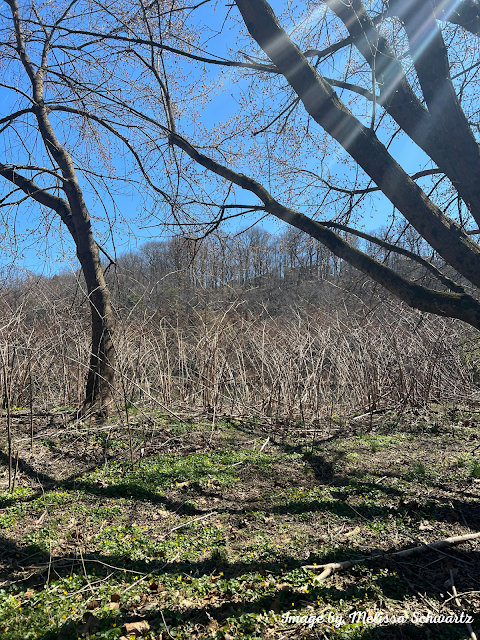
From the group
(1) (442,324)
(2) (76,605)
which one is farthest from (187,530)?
(1) (442,324)

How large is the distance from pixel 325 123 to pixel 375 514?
2.95m

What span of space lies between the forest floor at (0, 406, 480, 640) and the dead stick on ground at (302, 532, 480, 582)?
22 millimetres

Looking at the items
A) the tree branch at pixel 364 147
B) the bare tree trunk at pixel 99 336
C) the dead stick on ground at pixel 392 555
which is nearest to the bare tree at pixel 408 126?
the tree branch at pixel 364 147

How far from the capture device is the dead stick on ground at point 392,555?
7.69 ft

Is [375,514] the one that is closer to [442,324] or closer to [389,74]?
[389,74]

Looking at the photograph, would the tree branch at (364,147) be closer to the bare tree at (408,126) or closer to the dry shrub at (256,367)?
the bare tree at (408,126)

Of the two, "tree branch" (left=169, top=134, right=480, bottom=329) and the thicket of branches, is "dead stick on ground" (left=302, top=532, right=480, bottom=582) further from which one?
the thicket of branches

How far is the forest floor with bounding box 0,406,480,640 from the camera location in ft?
6.60

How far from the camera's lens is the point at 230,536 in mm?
2764

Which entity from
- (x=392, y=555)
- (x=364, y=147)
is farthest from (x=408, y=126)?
(x=392, y=555)

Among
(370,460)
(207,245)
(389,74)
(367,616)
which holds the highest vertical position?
(389,74)

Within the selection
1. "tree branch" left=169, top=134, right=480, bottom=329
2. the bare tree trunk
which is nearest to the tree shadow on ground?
"tree branch" left=169, top=134, right=480, bottom=329

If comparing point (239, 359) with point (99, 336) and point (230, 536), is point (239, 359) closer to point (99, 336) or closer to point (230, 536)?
point (99, 336)

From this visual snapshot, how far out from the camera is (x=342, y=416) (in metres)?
5.91
